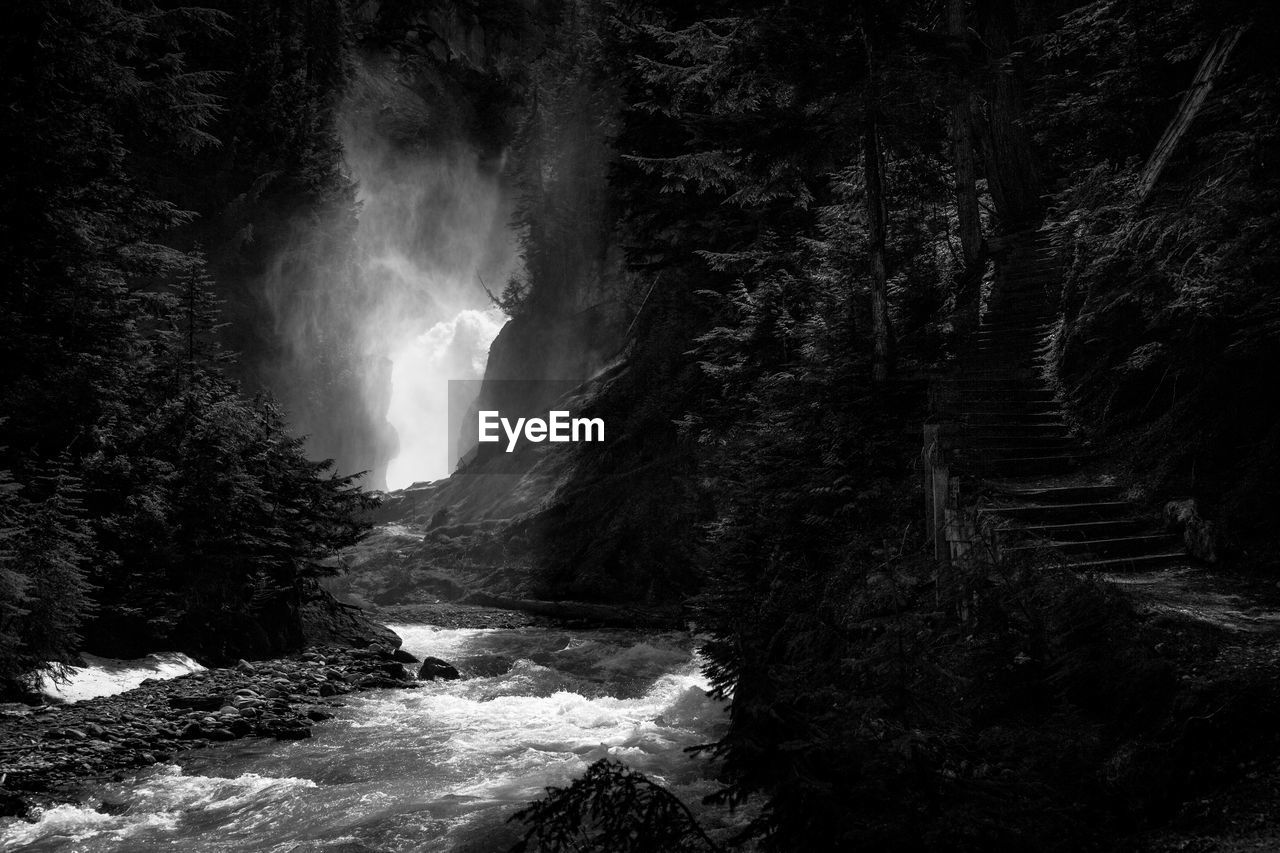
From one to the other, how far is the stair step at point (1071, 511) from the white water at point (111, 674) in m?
13.1

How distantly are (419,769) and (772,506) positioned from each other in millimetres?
5915

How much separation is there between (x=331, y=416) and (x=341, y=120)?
833 inches

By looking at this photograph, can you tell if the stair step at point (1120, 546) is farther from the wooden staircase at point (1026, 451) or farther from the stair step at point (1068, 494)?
the stair step at point (1068, 494)

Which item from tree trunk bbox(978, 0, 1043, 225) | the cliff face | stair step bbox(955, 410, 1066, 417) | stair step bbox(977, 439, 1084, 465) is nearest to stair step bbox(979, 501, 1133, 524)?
stair step bbox(977, 439, 1084, 465)

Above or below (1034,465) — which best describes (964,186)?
above

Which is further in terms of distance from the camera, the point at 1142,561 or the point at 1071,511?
the point at 1071,511

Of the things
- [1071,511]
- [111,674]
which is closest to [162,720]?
[111,674]

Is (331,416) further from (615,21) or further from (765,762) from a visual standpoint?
(765,762)

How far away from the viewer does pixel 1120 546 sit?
27.5 feet

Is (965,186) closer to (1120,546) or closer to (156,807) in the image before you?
(1120,546)

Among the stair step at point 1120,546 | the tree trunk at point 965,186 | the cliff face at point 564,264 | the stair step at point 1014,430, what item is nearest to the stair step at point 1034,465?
the stair step at point 1014,430

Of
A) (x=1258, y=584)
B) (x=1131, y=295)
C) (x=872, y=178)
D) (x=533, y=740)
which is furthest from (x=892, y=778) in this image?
(x=872, y=178)

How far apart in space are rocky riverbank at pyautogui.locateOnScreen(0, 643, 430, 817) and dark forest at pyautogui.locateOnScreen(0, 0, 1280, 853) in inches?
3.7

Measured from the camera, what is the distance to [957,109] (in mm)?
17750
